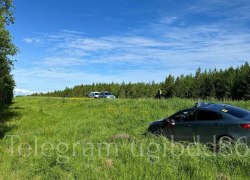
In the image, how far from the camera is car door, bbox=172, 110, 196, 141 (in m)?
12.1

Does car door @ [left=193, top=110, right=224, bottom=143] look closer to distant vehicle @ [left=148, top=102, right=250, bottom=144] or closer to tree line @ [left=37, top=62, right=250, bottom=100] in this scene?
distant vehicle @ [left=148, top=102, right=250, bottom=144]

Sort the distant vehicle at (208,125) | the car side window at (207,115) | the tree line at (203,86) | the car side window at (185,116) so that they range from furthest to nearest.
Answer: the tree line at (203,86) → the car side window at (185,116) → the car side window at (207,115) → the distant vehicle at (208,125)

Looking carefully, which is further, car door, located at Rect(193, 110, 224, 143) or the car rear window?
car door, located at Rect(193, 110, 224, 143)

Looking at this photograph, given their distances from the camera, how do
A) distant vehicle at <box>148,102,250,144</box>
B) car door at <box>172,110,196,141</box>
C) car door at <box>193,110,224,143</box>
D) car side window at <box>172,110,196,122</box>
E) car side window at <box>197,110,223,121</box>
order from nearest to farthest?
1. distant vehicle at <box>148,102,250,144</box>
2. car door at <box>193,110,224,143</box>
3. car side window at <box>197,110,223,121</box>
4. car door at <box>172,110,196,141</box>
5. car side window at <box>172,110,196,122</box>

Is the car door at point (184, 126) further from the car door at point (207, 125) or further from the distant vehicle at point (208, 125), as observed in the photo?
the car door at point (207, 125)

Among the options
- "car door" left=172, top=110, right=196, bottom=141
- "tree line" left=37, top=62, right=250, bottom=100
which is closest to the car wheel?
"car door" left=172, top=110, right=196, bottom=141

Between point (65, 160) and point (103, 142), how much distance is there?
256 cm

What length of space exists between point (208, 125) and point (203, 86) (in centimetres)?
9022

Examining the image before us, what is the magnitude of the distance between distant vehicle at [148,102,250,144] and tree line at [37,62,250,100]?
47.7 metres

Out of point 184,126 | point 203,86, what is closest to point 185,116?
point 184,126

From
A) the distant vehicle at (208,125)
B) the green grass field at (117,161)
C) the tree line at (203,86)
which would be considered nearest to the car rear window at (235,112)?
the distant vehicle at (208,125)

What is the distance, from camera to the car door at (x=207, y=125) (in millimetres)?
11242

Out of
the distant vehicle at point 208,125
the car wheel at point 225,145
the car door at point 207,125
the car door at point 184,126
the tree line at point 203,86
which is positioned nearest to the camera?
the car wheel at point 225,145

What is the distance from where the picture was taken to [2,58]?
24234 millimetres
